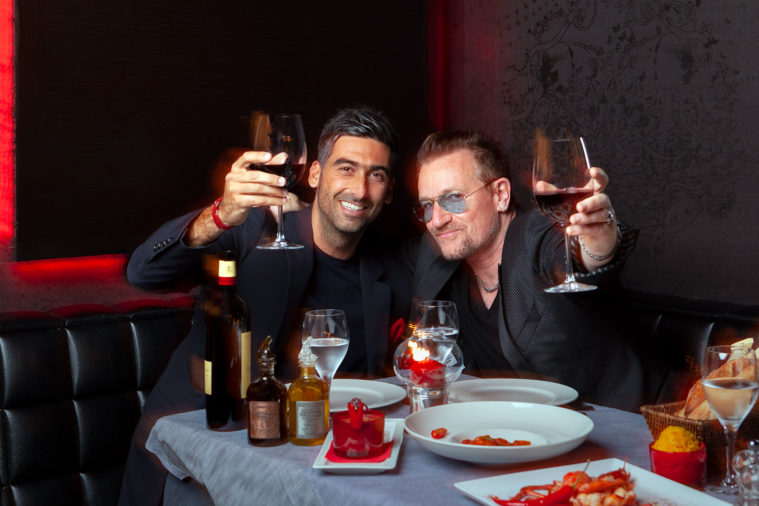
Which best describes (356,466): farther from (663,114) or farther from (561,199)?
(663,114)

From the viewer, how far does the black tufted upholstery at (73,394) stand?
7.13 feet

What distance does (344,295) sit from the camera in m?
2.40

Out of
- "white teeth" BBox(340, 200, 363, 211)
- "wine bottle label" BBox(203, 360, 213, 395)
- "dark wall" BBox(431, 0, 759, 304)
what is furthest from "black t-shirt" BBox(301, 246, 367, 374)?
"dark wall" BBox(431, 0, 759, 304)

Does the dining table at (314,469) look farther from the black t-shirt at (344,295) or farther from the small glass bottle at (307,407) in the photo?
the black t-shirt at (344,295)

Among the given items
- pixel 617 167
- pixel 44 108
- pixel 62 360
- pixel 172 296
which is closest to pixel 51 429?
pixel 62 360

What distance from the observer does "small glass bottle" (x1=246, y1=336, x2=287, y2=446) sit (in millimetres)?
1297

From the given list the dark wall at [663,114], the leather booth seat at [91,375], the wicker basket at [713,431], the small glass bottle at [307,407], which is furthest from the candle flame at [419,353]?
the dark wall at [663,114]

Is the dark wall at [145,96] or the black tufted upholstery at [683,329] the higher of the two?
the dark wall at [145,96]

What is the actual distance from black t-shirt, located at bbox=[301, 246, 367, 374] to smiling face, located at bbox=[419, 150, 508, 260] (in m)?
0.31

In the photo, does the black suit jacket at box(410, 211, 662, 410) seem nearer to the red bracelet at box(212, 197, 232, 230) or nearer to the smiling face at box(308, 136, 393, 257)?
the smiling face at box(308, 136, 393, 257)

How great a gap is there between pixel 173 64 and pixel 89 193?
1.97 feet

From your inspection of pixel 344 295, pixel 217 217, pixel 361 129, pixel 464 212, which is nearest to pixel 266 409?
pixel 217 217

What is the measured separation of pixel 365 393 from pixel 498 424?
374 millimetres

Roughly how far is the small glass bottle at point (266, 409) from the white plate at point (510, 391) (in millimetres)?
407
